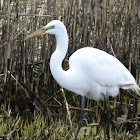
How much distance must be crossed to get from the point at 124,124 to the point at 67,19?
1.13 meters

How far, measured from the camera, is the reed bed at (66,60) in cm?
376

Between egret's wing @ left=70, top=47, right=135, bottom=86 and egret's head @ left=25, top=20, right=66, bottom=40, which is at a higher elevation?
egret's head @ left=25, top=20, right=66, bottom=40

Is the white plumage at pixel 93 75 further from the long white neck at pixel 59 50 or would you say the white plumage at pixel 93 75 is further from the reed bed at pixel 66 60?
the reed bed at pixel 66 60

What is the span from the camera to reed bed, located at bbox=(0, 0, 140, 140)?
3.76 meters

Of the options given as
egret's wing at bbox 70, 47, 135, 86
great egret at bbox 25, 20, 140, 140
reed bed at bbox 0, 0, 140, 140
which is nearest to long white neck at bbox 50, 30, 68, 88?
great egret at bbox 25, 20, 140, 140

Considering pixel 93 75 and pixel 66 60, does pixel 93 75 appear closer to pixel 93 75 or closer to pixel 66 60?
pixel 93 75

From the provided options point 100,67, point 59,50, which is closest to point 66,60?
point 100,67

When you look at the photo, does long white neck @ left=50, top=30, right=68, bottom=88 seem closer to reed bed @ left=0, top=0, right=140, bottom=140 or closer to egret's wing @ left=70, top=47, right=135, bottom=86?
egret's wing @ left=70, top=47, right=135, bottom=86

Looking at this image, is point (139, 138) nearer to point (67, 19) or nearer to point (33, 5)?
point (67, 19)

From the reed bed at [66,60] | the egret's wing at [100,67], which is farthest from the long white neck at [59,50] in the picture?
the reed bed at [66,60]

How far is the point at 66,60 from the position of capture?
158 inches

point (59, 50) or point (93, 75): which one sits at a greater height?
point (59, 50)

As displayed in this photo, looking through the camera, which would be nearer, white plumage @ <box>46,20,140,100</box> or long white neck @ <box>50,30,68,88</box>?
long white neck @ <box>50,30,68,88</box>

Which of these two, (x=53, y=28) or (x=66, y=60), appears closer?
(x=53, y=28)
